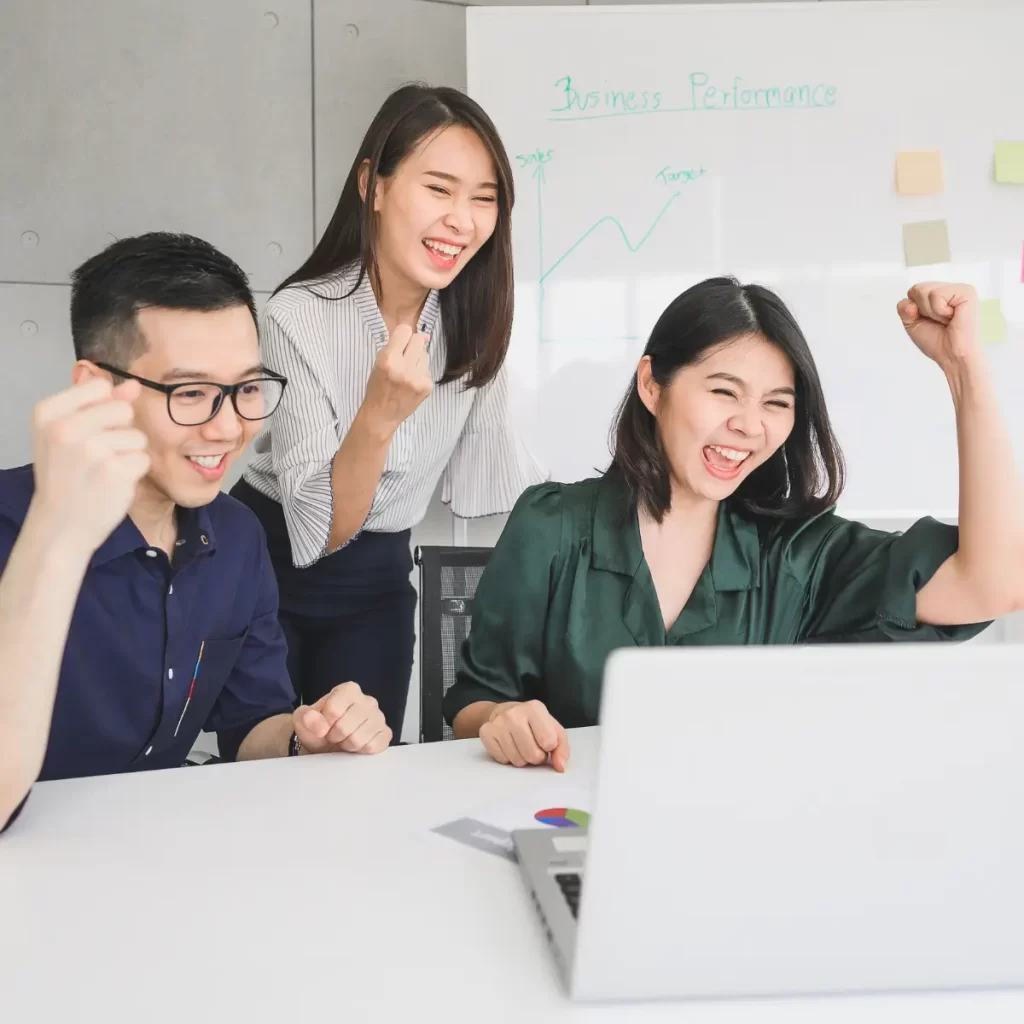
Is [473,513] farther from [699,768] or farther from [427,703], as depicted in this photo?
[699,768]

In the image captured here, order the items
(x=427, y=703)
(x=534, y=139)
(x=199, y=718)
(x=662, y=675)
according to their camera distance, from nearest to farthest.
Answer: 1. (x=662, y=675)
2. (x=199, y=718)
3. (x=427, y=703)
4. (x=534, y=139)

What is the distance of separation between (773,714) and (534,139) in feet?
7.09

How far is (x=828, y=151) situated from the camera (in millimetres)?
2525

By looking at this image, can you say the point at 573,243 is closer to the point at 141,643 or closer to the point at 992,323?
the point at 992,323

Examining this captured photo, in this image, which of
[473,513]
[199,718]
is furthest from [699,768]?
[473,513]

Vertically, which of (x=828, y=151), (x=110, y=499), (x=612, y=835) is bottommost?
(x=612, y=835)

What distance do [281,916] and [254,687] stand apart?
723 millimetres

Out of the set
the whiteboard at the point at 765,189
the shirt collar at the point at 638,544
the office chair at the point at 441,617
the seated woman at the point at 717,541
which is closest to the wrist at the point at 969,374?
the seated woman at the point at 717,541

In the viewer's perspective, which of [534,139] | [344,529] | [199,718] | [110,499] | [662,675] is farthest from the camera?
[534,139]

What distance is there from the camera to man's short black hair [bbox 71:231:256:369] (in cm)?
122

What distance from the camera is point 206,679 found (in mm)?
1332

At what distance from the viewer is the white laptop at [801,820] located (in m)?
0.54

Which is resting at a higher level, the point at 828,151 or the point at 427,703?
the point at 828,151

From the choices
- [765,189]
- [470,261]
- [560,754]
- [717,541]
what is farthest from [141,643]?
[765,189]
